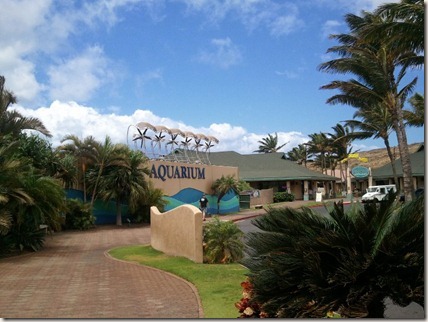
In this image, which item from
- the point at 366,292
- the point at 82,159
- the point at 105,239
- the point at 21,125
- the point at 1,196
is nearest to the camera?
the point at 366,292

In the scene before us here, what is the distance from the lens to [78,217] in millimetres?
21719

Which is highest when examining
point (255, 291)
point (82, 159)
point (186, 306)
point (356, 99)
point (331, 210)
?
point (356, 99)

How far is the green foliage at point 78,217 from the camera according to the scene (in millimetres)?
21547

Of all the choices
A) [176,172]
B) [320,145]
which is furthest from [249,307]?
[320,145]

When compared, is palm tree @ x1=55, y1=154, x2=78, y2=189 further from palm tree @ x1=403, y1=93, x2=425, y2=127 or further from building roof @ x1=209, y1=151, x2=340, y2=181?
building roof @ x1=209, y1=151, x2=340, y2=181

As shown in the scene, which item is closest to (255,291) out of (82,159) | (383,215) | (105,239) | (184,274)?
(383,215)

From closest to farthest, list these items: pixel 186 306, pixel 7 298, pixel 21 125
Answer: pixel 186 306 < pixel 7 298 < pixel 21 125

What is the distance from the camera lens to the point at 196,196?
31.0 meters

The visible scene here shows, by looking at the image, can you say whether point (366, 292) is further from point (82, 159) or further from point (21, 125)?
point (82, 159)

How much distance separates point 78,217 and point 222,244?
484 inches

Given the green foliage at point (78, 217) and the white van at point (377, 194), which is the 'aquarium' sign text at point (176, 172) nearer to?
the green foliage at point (78, 217)

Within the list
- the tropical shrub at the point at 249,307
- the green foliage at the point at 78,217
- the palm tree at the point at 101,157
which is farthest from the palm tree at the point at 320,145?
the tropical shrub at the point at 249,307

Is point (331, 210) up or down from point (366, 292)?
up

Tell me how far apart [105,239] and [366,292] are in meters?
14.6
